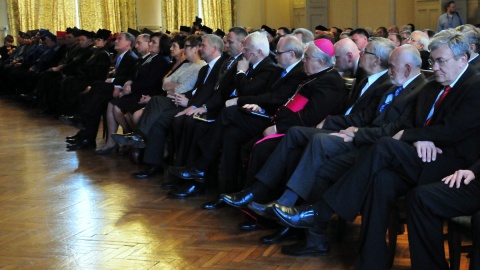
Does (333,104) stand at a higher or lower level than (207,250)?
higher

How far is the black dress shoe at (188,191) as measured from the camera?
245 inches

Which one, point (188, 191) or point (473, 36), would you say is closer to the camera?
point (473, 36)

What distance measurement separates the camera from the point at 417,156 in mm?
4109

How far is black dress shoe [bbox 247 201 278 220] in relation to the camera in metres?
4.70

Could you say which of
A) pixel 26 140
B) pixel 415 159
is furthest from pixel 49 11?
pixel 415 159

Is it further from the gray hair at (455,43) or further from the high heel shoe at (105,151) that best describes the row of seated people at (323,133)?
the high heel shoe at (105,151)

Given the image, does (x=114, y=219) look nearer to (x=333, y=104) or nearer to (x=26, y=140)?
(x=333, y=104)

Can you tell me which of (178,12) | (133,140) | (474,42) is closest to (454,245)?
(474,42)

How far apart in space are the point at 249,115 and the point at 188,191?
0.86 meters

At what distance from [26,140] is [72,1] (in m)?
11.8

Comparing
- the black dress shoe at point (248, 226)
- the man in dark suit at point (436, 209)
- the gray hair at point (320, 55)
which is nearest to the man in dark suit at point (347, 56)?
the gray hair at point (320, 55)

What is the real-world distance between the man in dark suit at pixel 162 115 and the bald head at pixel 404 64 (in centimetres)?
253

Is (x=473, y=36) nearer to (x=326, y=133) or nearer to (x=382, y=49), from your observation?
(x=382, y=49)

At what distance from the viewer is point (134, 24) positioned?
20750 mm
